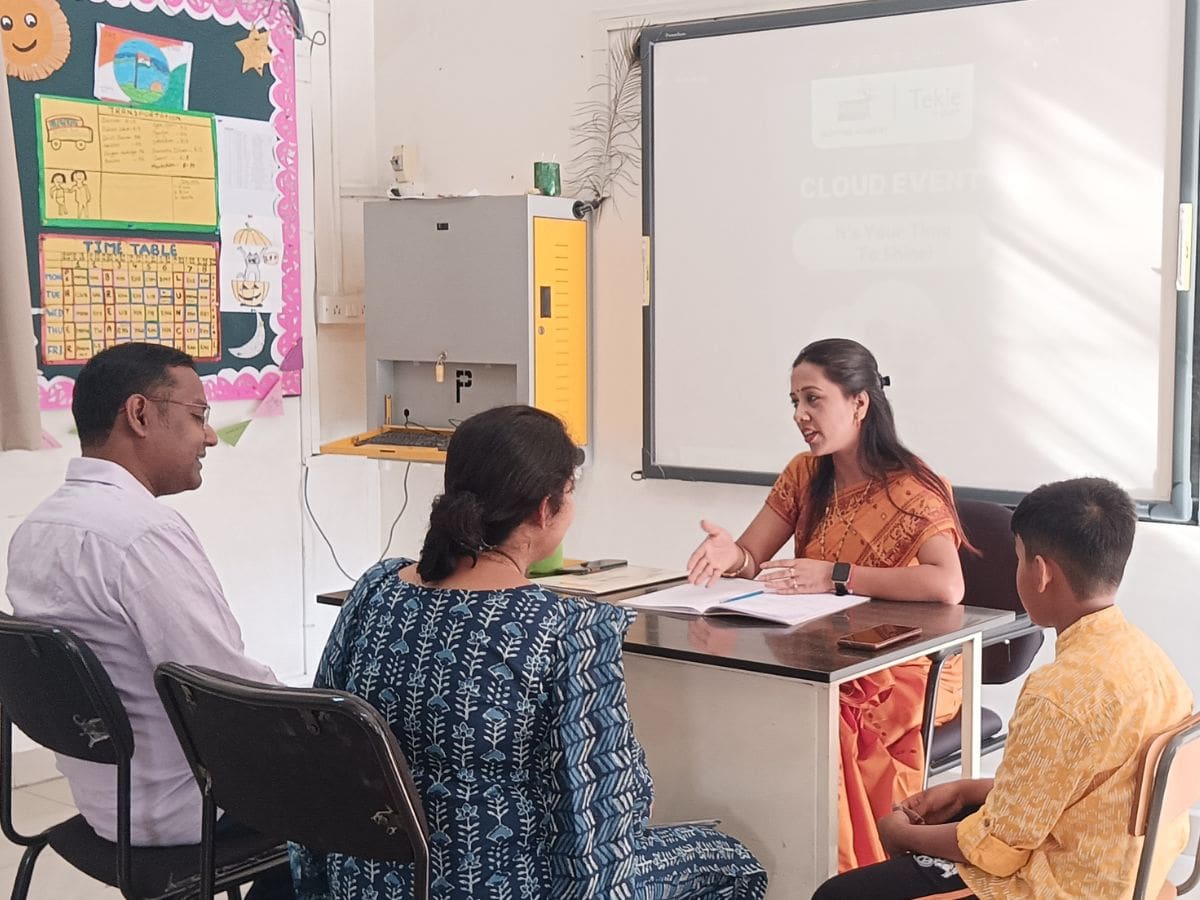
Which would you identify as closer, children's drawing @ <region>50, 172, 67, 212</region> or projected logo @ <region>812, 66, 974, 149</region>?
projected logo @ <region>812, 66, 974, 149</region>

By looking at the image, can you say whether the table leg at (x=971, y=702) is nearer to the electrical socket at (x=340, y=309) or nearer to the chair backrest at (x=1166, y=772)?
the chair backrest at (x=1166, y=772)

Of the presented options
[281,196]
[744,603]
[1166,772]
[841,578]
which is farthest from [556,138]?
[1166,772]

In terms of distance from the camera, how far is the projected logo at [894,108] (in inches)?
146

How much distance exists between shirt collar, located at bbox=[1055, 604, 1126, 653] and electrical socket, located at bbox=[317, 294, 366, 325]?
11.1 feet

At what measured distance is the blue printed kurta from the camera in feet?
→ 5.65

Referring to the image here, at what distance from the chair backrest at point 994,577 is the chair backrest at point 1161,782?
53.5 inches

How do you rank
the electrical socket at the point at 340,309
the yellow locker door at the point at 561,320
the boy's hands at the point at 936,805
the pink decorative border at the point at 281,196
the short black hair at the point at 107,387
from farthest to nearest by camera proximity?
the electrical socket at the point at 340,309, the pink decorative border at the point at 281,196, the yellow locker door at the point at 561,320, the short black hair at the point at 107,387, the boy's hands at the point at 936,805

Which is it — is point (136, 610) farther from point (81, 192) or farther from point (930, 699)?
point (81, 192)

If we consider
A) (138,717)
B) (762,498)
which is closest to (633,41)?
(762,498)

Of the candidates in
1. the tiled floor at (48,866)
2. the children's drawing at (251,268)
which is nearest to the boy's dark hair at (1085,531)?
the tiled floor at (48,866)

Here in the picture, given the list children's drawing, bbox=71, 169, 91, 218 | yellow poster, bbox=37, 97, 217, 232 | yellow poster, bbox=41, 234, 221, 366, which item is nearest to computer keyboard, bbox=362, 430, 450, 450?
yellow poster, bbox=41, 234, 221, 366

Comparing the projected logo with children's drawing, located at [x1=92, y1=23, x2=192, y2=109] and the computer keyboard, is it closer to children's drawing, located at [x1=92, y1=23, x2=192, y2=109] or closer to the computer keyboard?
the computer keyboard

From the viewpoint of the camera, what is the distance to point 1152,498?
3473 mm

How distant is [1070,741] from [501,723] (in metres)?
0.69
